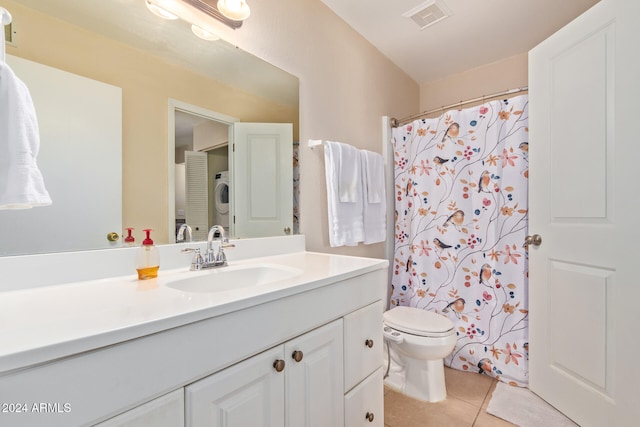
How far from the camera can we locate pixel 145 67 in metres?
1.05

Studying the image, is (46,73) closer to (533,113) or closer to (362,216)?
(362,216)

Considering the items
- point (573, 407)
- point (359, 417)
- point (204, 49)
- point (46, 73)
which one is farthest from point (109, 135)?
point (573, 407)

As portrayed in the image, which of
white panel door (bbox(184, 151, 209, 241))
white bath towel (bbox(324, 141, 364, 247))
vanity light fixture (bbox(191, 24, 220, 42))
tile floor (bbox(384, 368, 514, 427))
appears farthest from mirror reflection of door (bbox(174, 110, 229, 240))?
tile floor (bbox(384, 368, 514, 427))

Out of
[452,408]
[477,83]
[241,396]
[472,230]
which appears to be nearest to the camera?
[241,396]

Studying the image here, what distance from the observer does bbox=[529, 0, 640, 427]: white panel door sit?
1186mm

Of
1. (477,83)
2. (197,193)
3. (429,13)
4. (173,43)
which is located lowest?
(197,193)

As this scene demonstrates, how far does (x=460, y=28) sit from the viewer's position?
6.50 feet

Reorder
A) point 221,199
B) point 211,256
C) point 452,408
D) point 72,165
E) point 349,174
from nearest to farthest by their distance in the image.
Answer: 1. point 72,165
2. point 211,256
3. point 221,199
4. point 452,408
5. point 349,174

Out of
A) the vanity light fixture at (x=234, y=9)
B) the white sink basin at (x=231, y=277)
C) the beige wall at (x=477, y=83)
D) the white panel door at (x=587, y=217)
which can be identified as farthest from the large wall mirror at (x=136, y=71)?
the beige wall at (x=477, y=83)

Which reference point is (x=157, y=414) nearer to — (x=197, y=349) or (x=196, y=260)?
(x=197, y=349)

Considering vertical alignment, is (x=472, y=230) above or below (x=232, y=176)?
below

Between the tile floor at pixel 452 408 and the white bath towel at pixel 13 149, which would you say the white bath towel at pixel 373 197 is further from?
the white bath towel at pixel 13 149

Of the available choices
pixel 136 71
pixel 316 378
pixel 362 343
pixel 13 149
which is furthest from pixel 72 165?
pixel 362 343

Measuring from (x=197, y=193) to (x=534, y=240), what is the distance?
1745mm
